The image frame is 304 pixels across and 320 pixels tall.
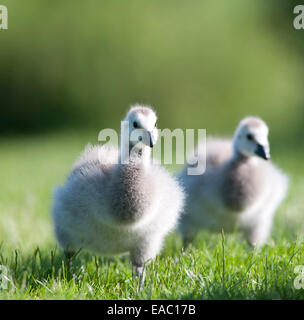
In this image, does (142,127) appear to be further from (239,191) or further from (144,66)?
(144,66)

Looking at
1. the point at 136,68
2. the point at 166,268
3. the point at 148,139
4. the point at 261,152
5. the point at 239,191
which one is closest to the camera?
the point at 148,139

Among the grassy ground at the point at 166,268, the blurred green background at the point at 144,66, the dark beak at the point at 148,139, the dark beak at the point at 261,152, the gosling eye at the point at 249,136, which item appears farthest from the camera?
the blurred green background at the point at 144,66

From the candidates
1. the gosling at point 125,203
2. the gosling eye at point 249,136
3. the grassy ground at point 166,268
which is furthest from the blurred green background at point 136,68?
the gosling at point 125,203

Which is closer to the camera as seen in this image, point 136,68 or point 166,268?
point 166,268

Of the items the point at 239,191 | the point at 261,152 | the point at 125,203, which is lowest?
the point at 125,203

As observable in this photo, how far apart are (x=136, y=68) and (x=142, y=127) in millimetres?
8311

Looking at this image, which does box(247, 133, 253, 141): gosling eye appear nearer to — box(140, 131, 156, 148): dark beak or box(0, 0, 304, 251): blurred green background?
box(140, 131, 156, 148): dark beak

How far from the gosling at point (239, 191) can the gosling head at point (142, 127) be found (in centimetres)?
102

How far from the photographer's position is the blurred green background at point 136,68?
10500 mm

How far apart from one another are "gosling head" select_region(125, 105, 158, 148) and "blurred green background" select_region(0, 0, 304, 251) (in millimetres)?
7531

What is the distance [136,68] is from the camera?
10648 millimetres

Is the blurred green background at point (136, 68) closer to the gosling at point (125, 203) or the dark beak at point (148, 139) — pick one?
the gosling at point (125, 203)

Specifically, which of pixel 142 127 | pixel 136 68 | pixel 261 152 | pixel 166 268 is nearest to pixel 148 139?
pixel 142 127

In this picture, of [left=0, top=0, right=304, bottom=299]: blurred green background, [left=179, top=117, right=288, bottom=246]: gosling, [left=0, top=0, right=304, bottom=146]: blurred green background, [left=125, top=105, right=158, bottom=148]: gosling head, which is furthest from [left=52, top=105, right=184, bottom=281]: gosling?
[left=0, top=0, right=304, bottom=146]: blurred green background
